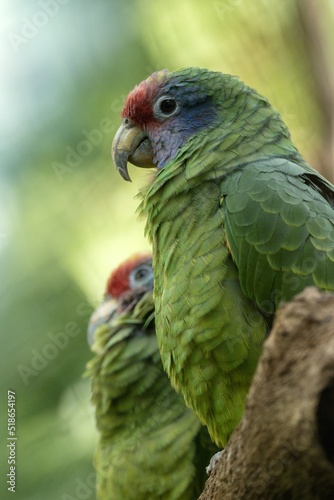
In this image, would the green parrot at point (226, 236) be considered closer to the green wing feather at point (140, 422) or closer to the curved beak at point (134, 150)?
the curved beak at point (134, 150)

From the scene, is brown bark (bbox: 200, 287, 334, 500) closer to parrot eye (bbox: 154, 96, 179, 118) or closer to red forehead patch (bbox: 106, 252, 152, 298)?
parrot eye (bbox: 154, 96, 179, 118)

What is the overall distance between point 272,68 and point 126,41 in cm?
103

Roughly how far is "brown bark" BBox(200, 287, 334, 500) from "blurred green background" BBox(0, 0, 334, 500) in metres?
2.76

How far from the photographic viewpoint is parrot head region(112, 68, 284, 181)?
3.03 metres

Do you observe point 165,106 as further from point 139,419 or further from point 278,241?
point 139,419

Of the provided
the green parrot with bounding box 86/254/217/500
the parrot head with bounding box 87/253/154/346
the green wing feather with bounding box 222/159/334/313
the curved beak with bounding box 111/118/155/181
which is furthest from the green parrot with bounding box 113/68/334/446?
the parrot head with bounding box 87/253/154/346

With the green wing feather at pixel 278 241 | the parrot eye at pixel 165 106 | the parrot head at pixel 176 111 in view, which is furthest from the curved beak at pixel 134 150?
the green wing feather at pixel 278 241

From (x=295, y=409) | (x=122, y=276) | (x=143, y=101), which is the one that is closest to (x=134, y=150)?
(x=143, y=101)

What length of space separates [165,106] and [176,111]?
0.07 metres

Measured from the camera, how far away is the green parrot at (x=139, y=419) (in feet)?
11.0

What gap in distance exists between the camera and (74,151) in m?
4.60

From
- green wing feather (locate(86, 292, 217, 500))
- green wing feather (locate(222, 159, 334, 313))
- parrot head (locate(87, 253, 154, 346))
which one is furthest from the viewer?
parrot head (locate(87, 253, 154, 346))

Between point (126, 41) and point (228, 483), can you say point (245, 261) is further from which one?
point (126, 41)

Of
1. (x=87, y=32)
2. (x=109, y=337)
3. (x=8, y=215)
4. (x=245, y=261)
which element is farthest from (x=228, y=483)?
(x=87, y=32)
